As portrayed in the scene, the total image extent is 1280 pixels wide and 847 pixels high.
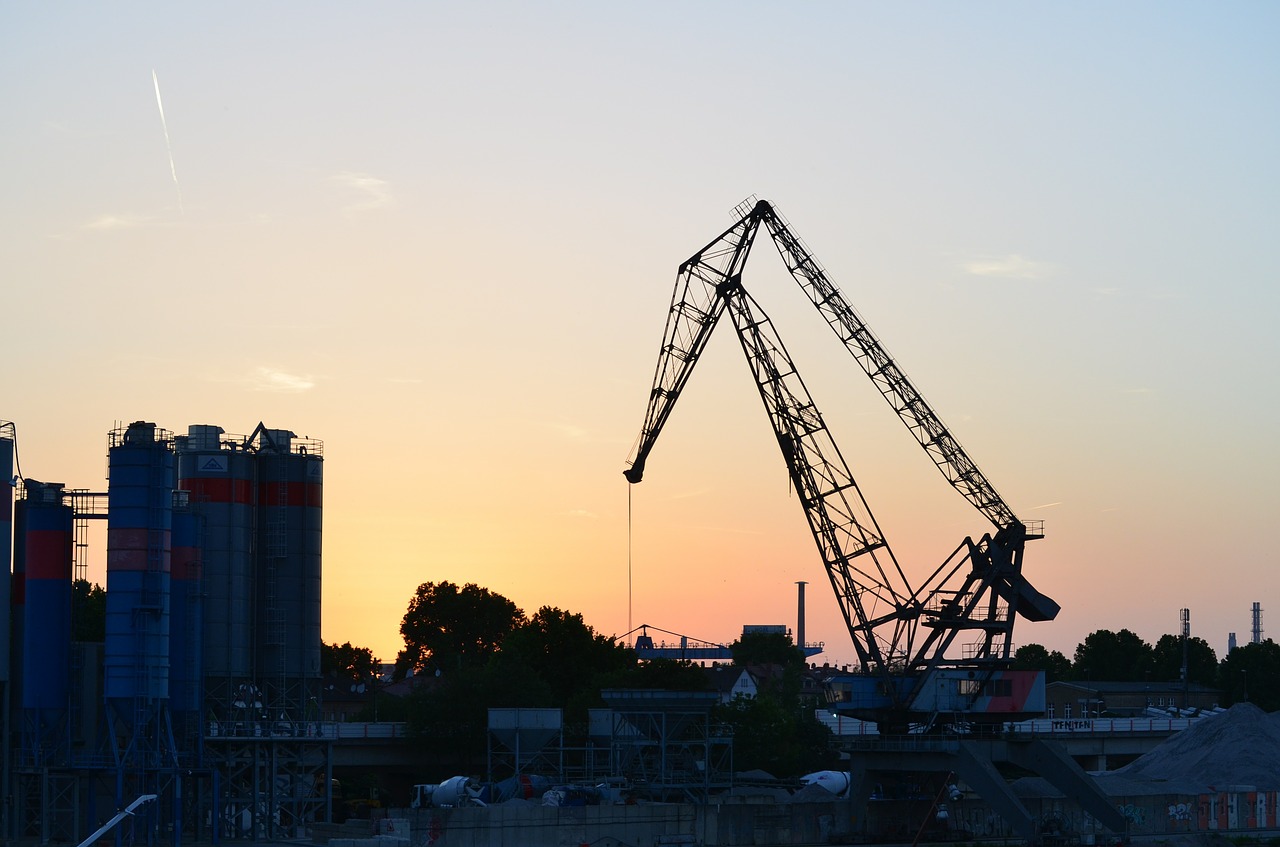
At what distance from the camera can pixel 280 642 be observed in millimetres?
84125

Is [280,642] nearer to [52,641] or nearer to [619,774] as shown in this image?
[52,641]

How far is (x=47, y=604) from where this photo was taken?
3137 inches

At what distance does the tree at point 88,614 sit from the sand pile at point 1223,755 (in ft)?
226

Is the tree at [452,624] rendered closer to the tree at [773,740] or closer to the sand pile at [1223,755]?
the tree at [773,740]

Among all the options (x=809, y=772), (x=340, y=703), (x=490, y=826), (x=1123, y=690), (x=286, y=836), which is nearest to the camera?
(x=490, y=826)

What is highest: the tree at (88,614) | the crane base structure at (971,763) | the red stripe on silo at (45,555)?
the red stripe on silo at (45,555)

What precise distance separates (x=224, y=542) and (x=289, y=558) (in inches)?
147

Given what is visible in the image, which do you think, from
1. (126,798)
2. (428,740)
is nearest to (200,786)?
(126,798)

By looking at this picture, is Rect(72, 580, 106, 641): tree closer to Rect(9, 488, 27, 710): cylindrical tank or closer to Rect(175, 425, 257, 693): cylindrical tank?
Rect(9, 488, 27, 710): cylindrical tank

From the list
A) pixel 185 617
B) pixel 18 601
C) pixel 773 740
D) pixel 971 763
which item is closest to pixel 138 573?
pixel 185 617

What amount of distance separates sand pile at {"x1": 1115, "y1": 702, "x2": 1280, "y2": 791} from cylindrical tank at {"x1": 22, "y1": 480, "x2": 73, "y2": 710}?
69923 mm

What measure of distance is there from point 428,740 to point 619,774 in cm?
2743

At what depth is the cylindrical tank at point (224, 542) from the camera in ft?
270

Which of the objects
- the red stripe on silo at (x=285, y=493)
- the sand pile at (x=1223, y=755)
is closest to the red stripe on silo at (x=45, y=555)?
the red stripe on silo at (x=285, y=493)
